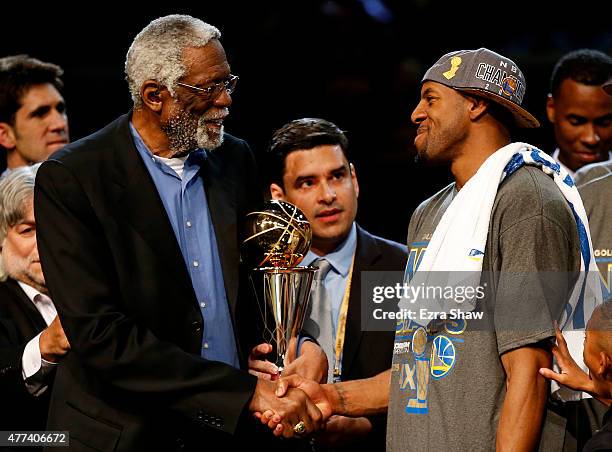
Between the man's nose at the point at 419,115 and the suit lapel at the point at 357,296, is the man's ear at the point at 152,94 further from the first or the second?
the suit lapel at the point at 357,296

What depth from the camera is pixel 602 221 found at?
11.2ft

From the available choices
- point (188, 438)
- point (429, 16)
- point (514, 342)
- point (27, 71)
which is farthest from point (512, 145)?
point (429, 16)

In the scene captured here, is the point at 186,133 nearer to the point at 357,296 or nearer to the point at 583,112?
the point at 357,296

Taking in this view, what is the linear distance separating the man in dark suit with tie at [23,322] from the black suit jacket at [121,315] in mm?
190

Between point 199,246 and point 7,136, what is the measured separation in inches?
74.7

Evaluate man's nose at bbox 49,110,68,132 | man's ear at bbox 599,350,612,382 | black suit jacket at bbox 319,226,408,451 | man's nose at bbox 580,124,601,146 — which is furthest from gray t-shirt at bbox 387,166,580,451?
man's nose at bbox 49,110,68,132

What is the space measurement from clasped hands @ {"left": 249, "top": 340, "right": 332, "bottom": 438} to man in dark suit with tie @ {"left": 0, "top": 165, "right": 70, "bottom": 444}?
0.62 m

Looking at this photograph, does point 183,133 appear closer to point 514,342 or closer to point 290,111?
point 514,342

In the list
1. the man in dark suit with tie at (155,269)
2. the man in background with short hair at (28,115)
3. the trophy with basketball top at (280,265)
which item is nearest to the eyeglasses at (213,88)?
the man in dark suit with tie at (155,269)

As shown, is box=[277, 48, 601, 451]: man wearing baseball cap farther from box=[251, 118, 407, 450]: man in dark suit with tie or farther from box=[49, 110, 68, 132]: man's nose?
box=[49, 110, 68, 132]: man's nose

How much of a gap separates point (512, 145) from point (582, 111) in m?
1.68

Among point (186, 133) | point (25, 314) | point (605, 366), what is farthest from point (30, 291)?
point (605, 366)

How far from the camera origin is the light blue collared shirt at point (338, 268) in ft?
11.4

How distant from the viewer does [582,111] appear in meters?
4.19
